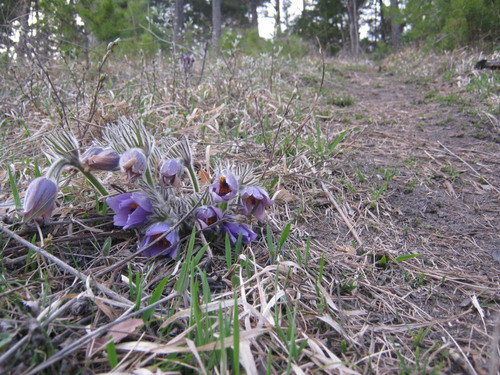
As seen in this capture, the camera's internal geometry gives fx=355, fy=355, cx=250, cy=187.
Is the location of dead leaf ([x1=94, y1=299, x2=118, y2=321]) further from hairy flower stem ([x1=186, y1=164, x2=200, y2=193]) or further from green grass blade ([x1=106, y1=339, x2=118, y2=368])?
hairy flower stem ([x1=186, y1=164, x2=200, y2=193])

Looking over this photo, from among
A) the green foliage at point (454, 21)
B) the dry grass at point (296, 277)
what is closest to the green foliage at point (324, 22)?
the green foliage at point (454, 21)

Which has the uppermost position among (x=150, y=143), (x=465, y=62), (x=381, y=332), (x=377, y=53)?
(x=377, y=53)

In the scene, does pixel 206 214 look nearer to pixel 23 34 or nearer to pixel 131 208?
pixel 131 208

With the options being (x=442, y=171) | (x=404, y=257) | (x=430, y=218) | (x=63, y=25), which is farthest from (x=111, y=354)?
(x=63, y=25)

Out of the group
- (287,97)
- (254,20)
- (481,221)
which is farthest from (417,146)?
(254,20)

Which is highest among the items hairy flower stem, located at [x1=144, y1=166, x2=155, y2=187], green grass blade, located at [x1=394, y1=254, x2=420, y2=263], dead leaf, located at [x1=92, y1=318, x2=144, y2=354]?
hairy flower stem, located at [x1=144, y1=166, x2=155, y2=187]

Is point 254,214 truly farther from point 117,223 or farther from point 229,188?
point 117,223

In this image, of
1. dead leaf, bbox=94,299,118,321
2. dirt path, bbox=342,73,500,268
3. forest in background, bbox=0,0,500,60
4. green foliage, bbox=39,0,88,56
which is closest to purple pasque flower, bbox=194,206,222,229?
dead leaf, bbox=94,299,118,321
